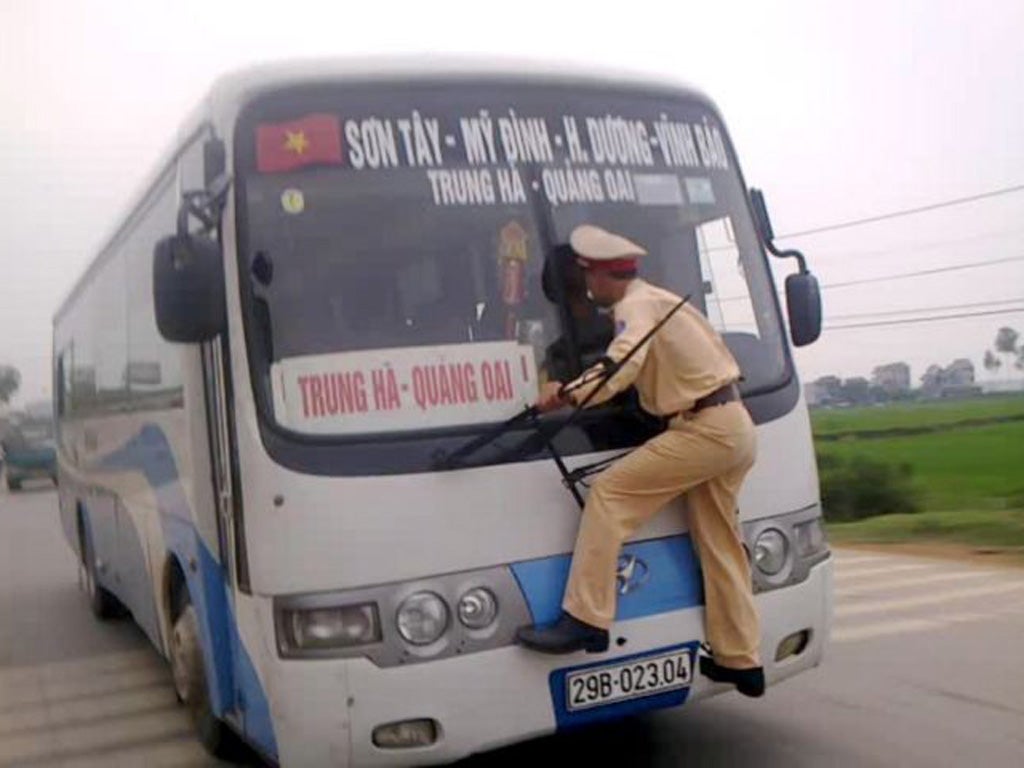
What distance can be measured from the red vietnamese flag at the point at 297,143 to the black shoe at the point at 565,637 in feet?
5.88

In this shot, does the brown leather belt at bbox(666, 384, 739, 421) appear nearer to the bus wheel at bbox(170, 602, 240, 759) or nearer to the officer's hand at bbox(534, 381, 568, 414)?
the officer's hand at bbox(534, 381, 568, 414)

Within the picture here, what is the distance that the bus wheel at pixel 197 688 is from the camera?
574cm

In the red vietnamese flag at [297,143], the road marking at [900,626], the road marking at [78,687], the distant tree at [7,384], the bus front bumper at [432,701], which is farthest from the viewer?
the distant tree at [7,384]

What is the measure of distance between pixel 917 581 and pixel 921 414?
57.4m

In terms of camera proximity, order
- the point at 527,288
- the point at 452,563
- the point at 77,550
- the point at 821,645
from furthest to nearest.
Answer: the point at 77,550
the point at 821,645
the point at 527,288
the point at 452,563

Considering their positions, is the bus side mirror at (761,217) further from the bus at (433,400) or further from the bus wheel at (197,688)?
the bus wheel at (197,688)

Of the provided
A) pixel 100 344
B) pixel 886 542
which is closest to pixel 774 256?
pixel 100 344

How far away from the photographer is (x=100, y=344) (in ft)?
28.5

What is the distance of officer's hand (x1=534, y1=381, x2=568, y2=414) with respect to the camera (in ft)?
14.7

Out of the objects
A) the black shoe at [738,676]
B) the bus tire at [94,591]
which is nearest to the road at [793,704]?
the bus tire at [94,591]

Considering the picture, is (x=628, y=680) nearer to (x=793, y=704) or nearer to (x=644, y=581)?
(x=644, y=581)

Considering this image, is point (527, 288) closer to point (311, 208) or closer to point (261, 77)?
point (311, 208)

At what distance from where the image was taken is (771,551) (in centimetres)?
493

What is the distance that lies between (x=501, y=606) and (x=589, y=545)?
1.20 feet
